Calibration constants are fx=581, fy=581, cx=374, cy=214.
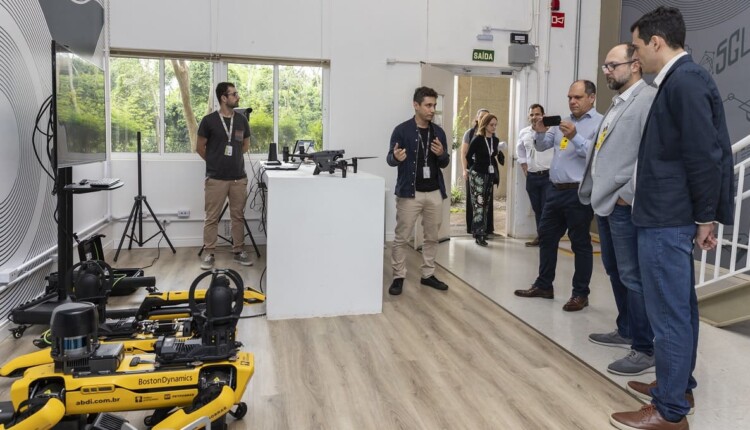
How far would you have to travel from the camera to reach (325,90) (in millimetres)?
7105

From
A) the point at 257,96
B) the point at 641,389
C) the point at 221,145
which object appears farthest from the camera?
the point at 257,96

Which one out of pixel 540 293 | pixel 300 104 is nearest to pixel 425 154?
pixel 540 293

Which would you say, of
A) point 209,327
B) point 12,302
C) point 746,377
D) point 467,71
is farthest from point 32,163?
point 467,71

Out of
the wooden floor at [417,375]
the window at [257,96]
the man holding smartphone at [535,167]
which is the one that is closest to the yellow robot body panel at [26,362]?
the wooden floor at [417,375]

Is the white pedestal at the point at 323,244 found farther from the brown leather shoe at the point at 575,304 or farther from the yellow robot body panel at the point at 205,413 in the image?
the yellow robot body panel at the point at 205,413

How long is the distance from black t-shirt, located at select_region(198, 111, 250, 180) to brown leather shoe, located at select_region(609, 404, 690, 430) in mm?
4179

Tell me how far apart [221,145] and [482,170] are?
10.6 ft

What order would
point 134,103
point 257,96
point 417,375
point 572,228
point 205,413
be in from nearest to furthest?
point 205,413, point 417,375, point 572,228, point 134,103, point 257,96

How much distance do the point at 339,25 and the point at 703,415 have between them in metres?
5.65

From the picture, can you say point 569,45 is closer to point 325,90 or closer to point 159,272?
point 325,90

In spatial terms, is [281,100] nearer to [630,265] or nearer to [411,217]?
[411,217]

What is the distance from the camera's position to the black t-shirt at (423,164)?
A: 4805mm

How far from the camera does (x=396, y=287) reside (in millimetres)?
4816

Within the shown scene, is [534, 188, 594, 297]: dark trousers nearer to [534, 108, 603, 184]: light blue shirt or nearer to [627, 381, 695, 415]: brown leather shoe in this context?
[534, 108, 603, 184]: light blue shirt
